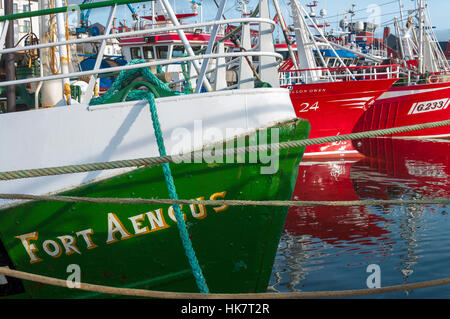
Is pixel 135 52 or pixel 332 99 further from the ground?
pixel 135 52

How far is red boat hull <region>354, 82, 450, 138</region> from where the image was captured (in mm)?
18219

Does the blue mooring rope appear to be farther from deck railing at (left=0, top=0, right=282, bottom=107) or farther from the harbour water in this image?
the harbour water

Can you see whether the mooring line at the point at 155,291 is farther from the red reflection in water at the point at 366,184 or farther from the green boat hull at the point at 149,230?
the red reflection in water at the point at 366,184

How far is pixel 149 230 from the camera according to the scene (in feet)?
12.0

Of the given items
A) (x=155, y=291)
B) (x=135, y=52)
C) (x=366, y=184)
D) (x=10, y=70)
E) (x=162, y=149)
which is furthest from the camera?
(x=135, y=52)

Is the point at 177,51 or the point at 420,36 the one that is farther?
the point at 420,36

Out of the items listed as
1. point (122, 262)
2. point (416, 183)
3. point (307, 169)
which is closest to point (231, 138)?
point (122, 262)

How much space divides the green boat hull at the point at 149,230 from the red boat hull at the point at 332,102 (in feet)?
35.5

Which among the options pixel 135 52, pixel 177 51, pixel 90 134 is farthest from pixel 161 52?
pixel 90 134

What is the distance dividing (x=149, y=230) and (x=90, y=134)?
0.82 m

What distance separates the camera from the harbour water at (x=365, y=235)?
5617 mm

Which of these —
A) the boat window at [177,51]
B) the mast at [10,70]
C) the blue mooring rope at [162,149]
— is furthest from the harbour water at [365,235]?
the boat window at [177,51]

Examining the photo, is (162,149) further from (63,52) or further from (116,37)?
(63,52)

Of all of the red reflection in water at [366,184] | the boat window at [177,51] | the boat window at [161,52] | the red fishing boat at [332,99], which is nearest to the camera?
the red reflection in water at [366,184]
